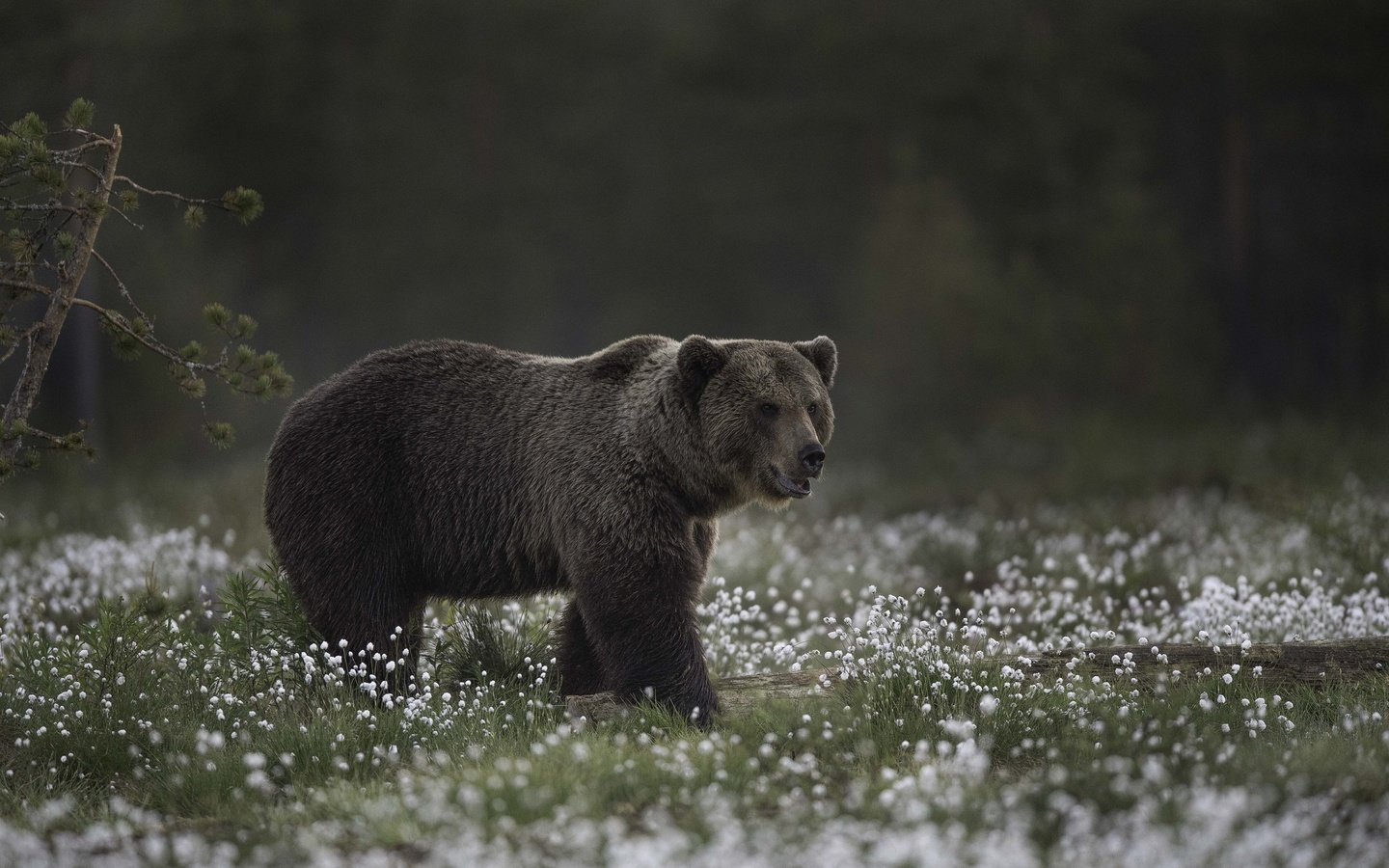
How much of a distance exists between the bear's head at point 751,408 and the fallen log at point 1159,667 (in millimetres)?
1045

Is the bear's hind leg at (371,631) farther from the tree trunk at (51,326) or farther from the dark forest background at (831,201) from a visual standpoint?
the dark forest background at (831,201)

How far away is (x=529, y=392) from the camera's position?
7562 mm

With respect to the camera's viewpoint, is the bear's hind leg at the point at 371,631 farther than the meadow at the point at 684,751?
Yes

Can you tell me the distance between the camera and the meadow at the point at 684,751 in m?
4.21

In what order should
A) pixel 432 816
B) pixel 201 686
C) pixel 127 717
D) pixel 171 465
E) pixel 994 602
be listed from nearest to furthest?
1. pixel 432 816
2. pixel 127 717
3. pixel 201 686
4. pixel 994 602
5. pixel 171 465

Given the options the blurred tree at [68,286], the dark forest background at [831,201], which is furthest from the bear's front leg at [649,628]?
the dark forest background at [831,201]

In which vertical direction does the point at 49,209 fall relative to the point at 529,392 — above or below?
above

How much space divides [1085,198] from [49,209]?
919 inches

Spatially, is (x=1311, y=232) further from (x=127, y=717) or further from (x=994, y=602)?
(x=127, y=717)

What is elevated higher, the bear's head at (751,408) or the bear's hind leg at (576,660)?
the bear's head at (751,408)

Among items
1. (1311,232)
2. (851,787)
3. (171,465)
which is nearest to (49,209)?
(851,787)

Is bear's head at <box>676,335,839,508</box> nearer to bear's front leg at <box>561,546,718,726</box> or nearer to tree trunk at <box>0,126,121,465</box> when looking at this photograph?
bear's front leg at <box>561,546,718,726</box>

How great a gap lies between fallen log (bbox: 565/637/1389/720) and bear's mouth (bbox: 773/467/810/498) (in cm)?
94

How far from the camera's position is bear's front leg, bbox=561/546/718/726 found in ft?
21.0
